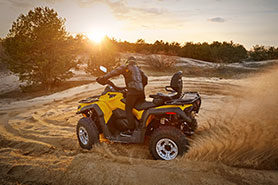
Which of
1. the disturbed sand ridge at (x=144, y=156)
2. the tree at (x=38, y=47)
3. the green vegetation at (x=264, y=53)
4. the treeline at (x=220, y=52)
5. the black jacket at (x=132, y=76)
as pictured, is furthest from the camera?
the treeline at (x=220, y=52)

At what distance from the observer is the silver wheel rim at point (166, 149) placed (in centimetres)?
397

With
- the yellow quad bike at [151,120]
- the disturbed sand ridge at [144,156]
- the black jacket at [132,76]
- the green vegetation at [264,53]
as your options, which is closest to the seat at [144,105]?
the yellow quad bike at [151,120]

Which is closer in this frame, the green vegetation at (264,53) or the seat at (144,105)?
the seat at (144,105)

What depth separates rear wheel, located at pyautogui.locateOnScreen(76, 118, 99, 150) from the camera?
4.84m

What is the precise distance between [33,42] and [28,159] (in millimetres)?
14014

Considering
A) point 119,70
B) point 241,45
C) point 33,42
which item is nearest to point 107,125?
point 119,70

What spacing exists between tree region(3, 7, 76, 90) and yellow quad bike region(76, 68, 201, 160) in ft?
43.5

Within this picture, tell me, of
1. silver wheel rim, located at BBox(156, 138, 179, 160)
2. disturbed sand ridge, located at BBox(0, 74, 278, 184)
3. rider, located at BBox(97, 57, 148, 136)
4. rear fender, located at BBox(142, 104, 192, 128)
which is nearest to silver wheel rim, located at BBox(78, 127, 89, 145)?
disturbed sand ridge, located at BBox(0, 74, 278, 184)

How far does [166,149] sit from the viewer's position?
161 inches

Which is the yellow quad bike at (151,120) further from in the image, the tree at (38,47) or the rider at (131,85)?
the tree at (38,47)

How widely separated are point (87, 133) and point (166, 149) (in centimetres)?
183

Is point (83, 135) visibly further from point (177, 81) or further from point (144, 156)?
point (177, 81)

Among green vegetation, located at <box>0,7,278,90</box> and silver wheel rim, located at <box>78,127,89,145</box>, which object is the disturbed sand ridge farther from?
green vegetation, located at <box>0,7,278,90</box>

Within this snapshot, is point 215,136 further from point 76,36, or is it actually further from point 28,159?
point 76,36
